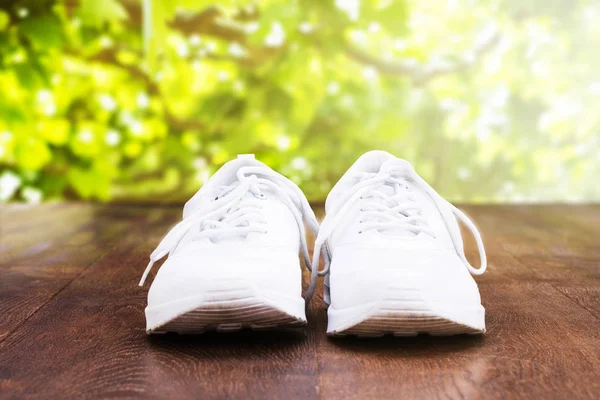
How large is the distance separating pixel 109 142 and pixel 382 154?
78.0 inches

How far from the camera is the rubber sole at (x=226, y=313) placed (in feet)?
2.48

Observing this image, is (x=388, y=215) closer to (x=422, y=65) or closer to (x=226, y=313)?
(x=226, y=313)

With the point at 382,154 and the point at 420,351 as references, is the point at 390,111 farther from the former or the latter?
the point at 420,351

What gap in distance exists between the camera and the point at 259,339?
0.83m

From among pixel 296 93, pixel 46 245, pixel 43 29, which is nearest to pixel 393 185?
pixel 46 245

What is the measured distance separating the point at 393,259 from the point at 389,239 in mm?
53

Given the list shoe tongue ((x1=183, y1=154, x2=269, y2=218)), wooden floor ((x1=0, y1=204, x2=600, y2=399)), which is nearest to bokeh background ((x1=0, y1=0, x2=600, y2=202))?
wooden floor ((x1=0, y1=204, x2=600, y2=399))

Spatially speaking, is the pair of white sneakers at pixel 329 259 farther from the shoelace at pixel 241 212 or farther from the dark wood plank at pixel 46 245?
the dark wood plank at pixel 46 245

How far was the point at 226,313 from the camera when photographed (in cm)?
76

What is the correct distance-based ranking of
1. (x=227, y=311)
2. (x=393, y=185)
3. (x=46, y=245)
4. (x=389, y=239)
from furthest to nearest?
(x=46, y=245)
(x=393, y=185)
(x=389, y=239)
(x=227, y=311)

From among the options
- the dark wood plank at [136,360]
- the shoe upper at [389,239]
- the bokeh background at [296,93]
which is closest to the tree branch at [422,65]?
the bokeh background at [296,93]

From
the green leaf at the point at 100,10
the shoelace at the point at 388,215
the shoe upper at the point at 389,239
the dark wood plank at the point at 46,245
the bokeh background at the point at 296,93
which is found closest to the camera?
the shoe upper at the point at 389,239

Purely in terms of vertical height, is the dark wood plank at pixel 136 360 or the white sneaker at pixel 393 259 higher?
the white sneaker at pixel 393 259

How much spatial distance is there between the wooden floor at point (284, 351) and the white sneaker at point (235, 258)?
0.16 ft
